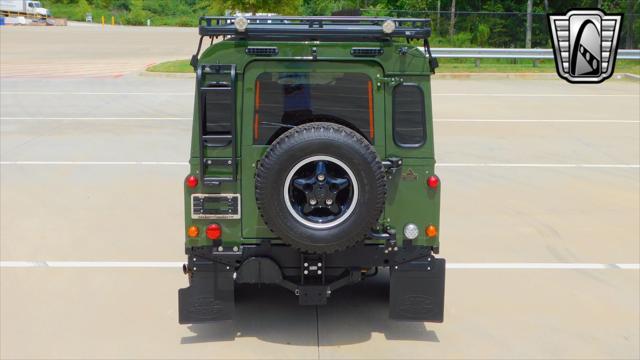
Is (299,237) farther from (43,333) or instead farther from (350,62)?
(43,333)

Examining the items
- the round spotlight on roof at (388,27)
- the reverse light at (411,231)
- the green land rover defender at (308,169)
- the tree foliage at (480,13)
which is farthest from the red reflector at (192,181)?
the tree foliage at (480,13)

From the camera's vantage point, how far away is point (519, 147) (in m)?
14.2

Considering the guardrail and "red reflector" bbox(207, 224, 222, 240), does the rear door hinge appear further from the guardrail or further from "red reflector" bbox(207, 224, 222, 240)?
the guardrail

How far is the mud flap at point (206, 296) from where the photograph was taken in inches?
230

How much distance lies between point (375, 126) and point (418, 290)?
1268mm

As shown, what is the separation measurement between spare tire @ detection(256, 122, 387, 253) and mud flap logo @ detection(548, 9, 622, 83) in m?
23.4

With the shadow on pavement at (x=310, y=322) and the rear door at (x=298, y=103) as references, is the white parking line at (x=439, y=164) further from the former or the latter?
the rear door at (x=298, y=103)

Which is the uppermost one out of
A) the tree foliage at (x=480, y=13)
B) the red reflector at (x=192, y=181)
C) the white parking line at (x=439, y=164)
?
the tree foliage at (x=480, y=13)

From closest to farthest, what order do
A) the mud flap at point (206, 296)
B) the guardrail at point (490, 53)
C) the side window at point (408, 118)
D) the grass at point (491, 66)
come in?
the side window at point (408, 118) < the mud flap at point (206, 296) < the grass at point (491, 66) < the guardrail at point (490, 53)

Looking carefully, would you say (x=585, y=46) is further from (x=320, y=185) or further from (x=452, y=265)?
(x=320, y=185)

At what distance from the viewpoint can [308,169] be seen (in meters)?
5.40

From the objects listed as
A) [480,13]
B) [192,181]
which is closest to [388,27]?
[192,181]

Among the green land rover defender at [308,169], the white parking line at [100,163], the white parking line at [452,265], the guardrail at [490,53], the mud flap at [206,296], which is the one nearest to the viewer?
the green land rover defender at [308,169]

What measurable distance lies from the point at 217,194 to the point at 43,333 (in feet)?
5.87
